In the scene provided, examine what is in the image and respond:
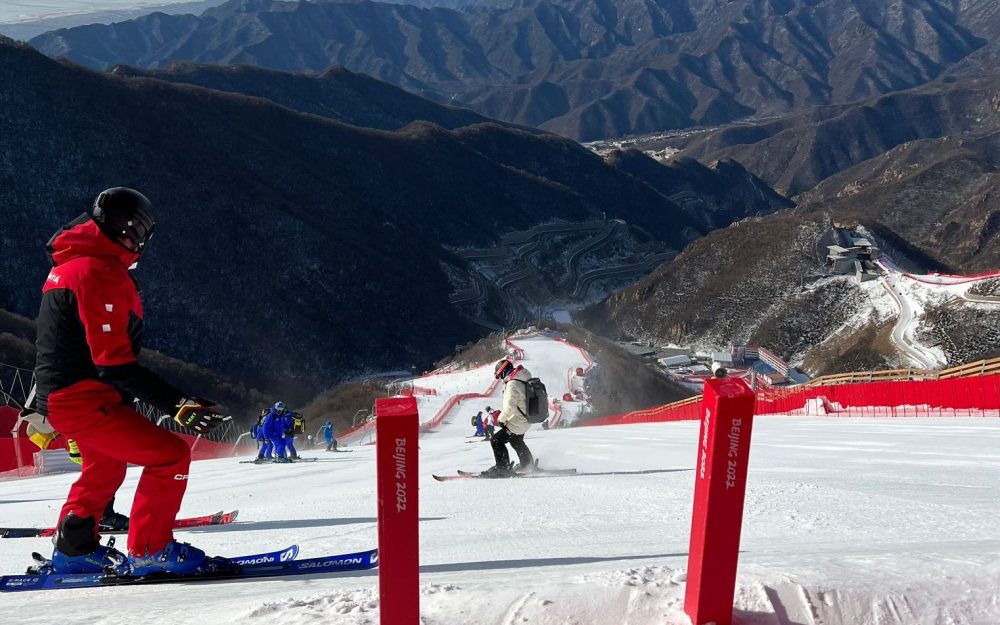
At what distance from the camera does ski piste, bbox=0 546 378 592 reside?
3.72m

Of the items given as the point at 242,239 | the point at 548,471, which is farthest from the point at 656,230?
the point at 548,471

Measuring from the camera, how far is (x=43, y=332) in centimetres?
369

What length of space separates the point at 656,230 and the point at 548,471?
172 metres

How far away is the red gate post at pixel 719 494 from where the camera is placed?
2.02m

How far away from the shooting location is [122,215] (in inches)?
147

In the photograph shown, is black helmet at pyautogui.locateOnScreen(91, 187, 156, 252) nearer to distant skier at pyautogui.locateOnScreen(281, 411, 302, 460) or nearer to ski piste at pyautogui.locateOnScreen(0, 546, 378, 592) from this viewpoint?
ski piste at pyautogui.locateOnScreen(0, 546, 378, 592)

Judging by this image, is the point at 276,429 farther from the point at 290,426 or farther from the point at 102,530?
the point at 102,530

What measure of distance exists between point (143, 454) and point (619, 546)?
2291mm

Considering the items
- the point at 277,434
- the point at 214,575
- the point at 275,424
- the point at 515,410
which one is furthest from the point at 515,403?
the point at 277,434

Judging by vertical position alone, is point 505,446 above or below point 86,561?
above

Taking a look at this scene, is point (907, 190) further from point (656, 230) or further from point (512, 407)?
point (512, 407)

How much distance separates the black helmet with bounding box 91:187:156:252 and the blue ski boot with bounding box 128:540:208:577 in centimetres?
143

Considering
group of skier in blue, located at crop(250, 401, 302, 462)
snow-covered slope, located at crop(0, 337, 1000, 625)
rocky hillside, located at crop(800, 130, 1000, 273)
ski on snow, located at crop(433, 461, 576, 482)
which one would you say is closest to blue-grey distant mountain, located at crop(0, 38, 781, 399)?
group of skier in blue, located at crop(250, 401, 302, 462)

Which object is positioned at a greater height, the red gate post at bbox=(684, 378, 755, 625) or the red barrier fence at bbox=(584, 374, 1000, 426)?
the red barrier fence at bbox=(584, 374, 1000, 426)
